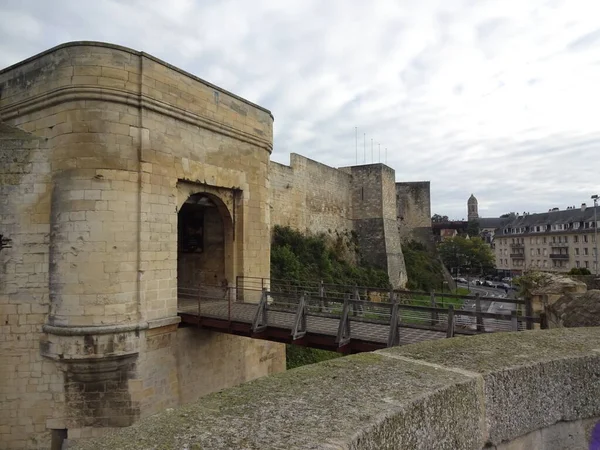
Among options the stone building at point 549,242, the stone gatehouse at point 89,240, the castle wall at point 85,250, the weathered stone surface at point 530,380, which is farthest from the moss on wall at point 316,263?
the stone building at point 549,242

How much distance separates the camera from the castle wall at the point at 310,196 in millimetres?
23333

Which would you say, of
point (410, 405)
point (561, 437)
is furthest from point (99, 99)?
point (561, 437)

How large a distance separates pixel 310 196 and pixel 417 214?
58.8ft

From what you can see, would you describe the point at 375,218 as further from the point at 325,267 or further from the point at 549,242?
the point at 549,242

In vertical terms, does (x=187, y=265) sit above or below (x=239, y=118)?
below

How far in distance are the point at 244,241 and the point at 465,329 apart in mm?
6270

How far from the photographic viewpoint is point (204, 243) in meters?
11.9

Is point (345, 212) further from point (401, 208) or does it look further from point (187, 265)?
point (187, 265)

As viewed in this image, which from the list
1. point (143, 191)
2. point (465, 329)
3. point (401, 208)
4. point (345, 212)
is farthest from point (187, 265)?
point (401, 208)

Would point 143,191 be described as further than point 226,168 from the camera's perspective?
No

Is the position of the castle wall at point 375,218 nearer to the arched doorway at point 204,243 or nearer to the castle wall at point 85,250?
the arched doorway at point 204,243

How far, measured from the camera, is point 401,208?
40.1m

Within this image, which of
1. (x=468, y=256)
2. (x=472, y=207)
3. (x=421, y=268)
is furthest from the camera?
(x=472, y=207)

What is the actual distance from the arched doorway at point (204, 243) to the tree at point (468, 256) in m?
56.2
